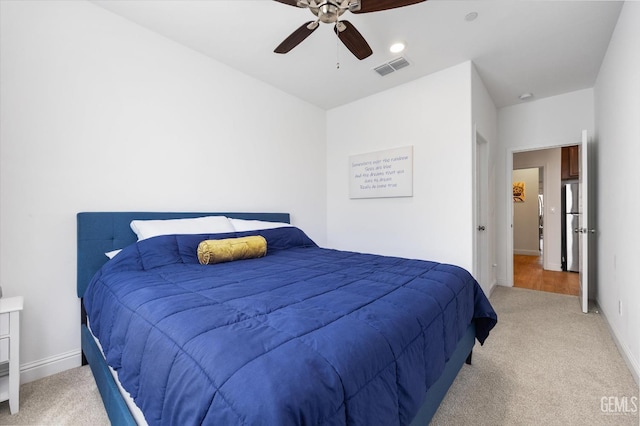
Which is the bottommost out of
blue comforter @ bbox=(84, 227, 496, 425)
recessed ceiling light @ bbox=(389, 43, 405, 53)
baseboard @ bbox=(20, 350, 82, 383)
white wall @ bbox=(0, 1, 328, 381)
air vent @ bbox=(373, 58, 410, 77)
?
baseboard @ bbox=(20, 350, 82, 383)

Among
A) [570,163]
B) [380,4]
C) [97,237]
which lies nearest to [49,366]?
[97,237]

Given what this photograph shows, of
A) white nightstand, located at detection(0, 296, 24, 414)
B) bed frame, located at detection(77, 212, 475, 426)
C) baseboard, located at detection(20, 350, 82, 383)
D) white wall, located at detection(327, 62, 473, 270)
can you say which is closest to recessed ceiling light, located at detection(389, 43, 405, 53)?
white wall, located at detection(327, 62, 473, 270)

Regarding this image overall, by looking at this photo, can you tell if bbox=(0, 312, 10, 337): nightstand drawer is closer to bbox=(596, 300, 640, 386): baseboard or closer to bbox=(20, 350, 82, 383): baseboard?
bbox=(20, 350, 82, 383): baseboard

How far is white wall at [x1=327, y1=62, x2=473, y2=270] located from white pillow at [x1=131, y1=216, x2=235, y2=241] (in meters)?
1.87

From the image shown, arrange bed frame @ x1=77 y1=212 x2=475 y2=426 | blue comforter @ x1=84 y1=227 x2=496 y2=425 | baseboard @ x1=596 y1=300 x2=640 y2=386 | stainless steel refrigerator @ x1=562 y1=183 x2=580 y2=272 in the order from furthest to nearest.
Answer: stainless steel refrigerator @ x1=562 y1=183 x2=580 y2=272 → baseboard @ x1=596 y1=300 x2=640 y2=386 → bed frame @ x1=77 y1=212 x2=475 y2=426 → blue comforter @ x1=84 y1=227 x2=496 y2=425

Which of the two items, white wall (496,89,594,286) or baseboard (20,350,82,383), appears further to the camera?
white wall (496,89,594,286)

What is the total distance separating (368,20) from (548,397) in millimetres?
2910

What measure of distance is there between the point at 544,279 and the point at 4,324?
610 cm

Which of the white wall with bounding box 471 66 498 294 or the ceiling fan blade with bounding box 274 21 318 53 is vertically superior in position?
→ the ceiling fan blade with bounding box 274 21 318 53

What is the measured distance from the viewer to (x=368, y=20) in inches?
89.0

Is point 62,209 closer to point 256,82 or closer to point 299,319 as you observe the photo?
point 299,319

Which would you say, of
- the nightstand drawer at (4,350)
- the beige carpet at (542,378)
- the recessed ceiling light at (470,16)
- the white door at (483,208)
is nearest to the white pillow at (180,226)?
the nightstand drawer at (4,350)

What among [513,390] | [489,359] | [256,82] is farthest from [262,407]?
[256,82]

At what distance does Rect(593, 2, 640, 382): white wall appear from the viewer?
1.88 meters
